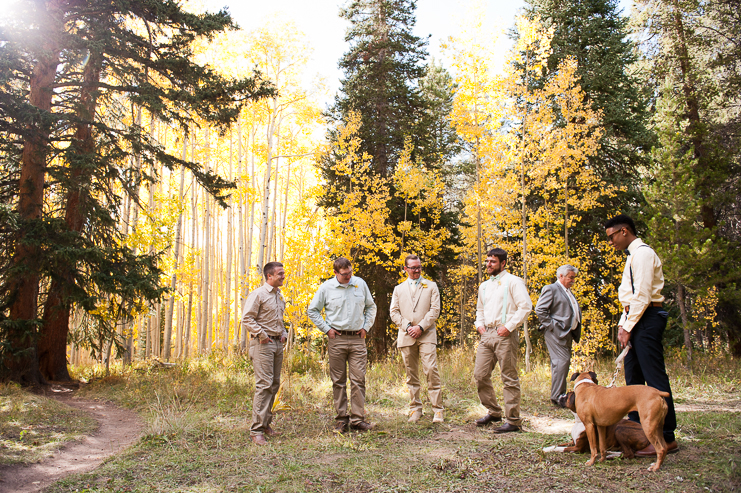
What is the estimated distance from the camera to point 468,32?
1023cm

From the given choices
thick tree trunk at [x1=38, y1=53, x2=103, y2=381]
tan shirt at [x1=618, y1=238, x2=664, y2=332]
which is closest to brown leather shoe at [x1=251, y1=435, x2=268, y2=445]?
tan shirt at [x1=618, y1=238, x2=664, y2=332]

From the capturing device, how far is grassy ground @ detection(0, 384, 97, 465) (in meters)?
4.35

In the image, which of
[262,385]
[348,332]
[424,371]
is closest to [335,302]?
[348,332]

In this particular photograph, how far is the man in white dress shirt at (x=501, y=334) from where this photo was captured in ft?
15.3

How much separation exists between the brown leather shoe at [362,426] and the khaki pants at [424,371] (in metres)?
0.64

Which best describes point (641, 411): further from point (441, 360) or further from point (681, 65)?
point (681, 65)

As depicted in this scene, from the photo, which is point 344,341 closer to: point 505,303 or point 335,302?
point 335,302

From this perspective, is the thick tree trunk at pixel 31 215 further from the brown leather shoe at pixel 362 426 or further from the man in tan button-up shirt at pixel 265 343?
the brown leather shoe at pixel 362 426

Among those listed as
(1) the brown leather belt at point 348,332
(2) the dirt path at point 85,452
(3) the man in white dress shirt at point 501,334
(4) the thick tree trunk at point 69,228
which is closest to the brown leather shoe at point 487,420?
(3) the man in white dress shirt at point 501,334

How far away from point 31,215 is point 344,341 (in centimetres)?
645

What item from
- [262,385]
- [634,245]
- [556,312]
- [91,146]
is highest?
[91,146]

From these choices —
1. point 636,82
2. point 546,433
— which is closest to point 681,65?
point 636,82

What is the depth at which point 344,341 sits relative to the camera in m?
5.03

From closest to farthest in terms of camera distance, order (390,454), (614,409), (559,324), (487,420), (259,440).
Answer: (614,409), (390,454), (259,440), (487,420), (559,324)
